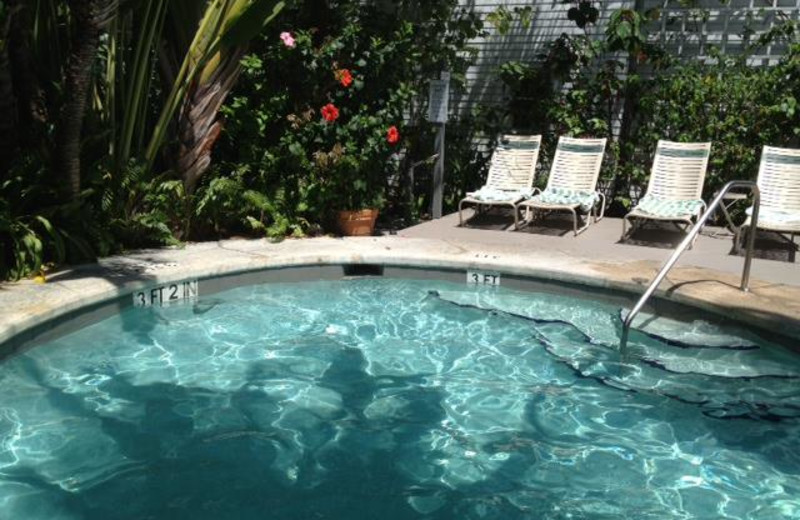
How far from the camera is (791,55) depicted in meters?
8.80

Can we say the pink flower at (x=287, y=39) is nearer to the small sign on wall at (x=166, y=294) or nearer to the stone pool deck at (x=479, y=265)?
the stone pool deck at (x=479, y=265)

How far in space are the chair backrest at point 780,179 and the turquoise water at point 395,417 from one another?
3.04 metres

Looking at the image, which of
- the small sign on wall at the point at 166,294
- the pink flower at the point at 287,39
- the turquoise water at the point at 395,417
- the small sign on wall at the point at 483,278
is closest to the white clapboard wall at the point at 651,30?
the pink flower at the point at 287,39

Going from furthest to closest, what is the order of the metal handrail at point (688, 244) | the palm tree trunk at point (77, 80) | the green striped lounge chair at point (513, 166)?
A: the green striped lounge chair at point (513, 166) < the palm tree trunk at point (77, 80) < the metal handrail at point (688, 244)

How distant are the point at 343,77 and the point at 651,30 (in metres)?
4.29

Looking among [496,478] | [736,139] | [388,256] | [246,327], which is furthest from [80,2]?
[736,139]

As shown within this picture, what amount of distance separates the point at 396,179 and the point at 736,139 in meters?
4.13

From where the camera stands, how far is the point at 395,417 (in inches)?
191

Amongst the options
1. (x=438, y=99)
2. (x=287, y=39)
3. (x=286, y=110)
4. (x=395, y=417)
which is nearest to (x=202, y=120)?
(x=286, y=110)

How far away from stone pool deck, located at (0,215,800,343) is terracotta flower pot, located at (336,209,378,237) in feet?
0.82

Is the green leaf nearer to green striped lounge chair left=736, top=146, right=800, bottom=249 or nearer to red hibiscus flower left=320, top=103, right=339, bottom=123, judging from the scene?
red hibiscus flower left=320, top=103, right=339, bottom=123

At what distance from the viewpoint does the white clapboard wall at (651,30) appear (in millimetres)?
9359

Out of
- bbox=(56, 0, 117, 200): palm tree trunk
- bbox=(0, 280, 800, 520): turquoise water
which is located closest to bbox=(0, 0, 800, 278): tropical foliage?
bbox=(56, 0, 117, 200): palm tree trunk

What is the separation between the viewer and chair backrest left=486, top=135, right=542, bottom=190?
9.69 metres
